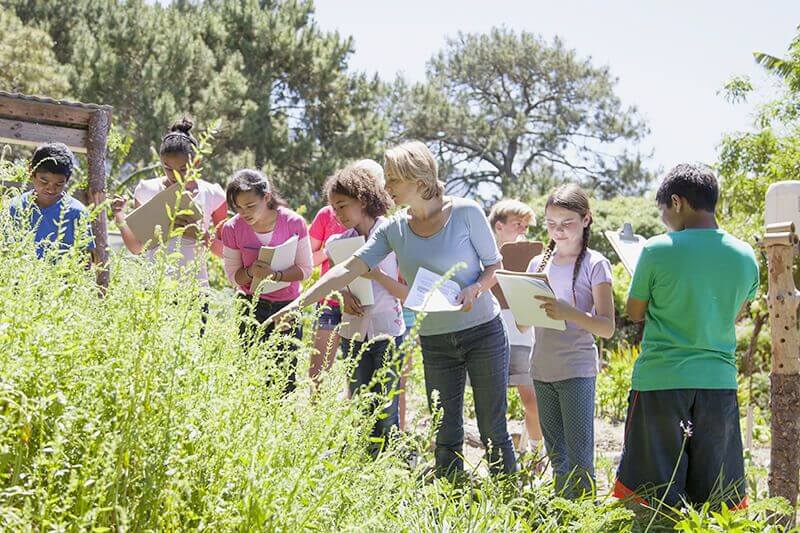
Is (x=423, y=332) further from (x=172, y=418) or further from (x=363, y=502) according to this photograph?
(x=172, y=418)

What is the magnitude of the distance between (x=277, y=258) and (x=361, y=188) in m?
0.57

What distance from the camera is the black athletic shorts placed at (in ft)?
9.64

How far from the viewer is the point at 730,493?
2889 millimetres

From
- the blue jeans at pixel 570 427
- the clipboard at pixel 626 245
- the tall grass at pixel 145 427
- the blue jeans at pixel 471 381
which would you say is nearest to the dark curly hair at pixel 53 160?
the tall grass at pixel 145 427

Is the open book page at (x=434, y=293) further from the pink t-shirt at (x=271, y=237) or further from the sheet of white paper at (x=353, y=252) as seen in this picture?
the pink t-shirt at (x=271, y=237)

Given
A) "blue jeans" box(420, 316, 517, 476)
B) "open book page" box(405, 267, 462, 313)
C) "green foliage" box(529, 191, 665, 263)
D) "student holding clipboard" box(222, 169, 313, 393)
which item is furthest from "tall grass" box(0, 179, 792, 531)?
"green foliage" box(529, 191, 665, 263)

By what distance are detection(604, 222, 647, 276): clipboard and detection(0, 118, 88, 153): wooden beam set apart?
343 cm

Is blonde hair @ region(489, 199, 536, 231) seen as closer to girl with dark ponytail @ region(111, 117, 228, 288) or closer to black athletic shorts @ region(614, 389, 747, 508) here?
girl with dark ponytail @ region(111, 117, 228, 288)

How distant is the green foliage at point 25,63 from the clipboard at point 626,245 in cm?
1615

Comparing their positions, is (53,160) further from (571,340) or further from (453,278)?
(571,340)

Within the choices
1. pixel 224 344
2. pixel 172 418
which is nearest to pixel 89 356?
pixel 172 418

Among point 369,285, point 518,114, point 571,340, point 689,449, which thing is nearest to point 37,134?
point 369,285

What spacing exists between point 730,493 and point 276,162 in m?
17.9

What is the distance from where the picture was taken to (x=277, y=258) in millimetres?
4094
